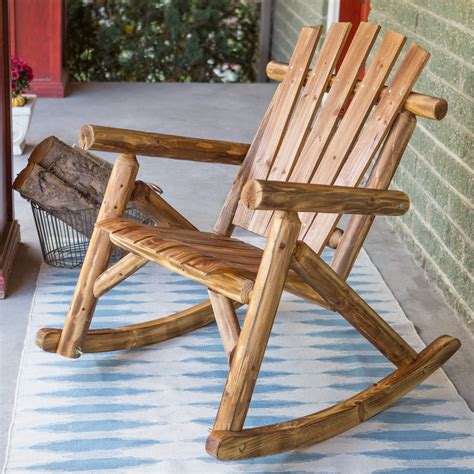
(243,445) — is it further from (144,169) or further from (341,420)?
(144,169)

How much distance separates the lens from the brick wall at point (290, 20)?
634 centimetres

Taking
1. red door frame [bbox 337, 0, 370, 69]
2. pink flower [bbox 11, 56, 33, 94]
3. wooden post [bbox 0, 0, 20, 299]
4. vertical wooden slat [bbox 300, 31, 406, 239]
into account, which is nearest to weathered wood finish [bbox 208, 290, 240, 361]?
vertical wooden slat [bbox 300, 31, 406, 239]

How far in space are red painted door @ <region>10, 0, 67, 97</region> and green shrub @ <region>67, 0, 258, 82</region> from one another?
108cm

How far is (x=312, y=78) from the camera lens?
3.01 meters

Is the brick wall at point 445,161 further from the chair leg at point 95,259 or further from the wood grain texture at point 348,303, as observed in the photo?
the chair leg at point 95,259

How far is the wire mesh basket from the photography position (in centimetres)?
350

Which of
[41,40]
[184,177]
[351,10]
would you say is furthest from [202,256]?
[41,40]

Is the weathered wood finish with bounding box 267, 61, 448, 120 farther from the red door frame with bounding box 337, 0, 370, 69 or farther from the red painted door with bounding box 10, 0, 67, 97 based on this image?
the red painted door with bounding box 10, 0, 67, 97

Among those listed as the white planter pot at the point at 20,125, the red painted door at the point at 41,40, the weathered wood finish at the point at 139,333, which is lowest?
the red painted door at the point at 41,40

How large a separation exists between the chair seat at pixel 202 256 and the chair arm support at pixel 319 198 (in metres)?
0.27

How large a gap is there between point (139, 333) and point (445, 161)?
132cm

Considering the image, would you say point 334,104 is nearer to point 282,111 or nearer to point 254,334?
point 282,111

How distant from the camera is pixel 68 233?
3.61 metres

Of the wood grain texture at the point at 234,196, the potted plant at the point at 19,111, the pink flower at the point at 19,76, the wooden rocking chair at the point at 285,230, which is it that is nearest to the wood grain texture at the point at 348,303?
the wooden rocking chair at the point at 285,230
